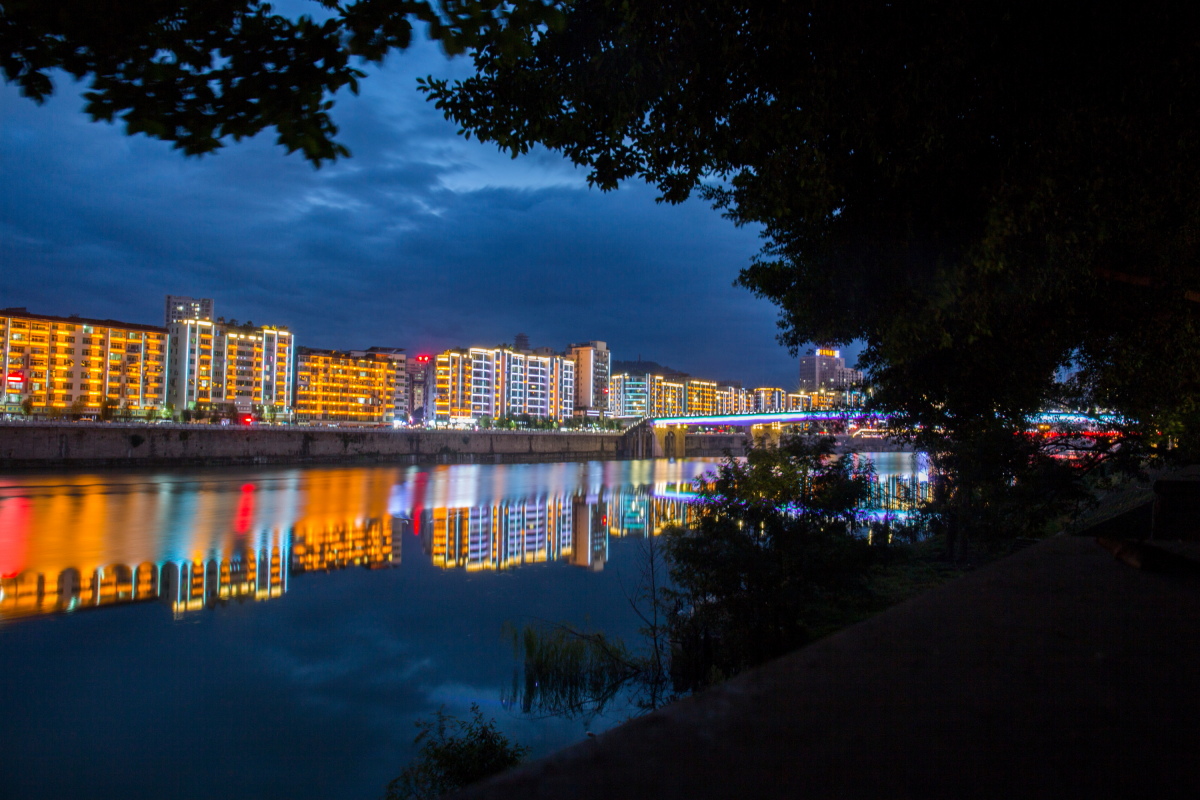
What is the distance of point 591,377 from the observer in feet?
508

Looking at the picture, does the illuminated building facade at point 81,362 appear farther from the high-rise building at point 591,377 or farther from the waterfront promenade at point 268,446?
the high-rise building at point 591,377

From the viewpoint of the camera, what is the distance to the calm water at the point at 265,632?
25.8ft

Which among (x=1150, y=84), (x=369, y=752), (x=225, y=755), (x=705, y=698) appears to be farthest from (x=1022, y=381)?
(x=225, y=755)

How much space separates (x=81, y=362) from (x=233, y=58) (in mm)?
108599

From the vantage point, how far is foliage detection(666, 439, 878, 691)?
372 inches

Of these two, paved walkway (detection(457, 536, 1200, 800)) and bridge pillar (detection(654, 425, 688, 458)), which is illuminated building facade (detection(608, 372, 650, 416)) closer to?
bridge pillar (detection(654, 425, 688, 458))

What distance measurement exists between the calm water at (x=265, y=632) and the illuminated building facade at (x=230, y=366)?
7622 cm

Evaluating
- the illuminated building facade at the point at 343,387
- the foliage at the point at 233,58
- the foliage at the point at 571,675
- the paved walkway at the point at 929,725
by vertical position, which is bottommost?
the foliage at the point at 571,675

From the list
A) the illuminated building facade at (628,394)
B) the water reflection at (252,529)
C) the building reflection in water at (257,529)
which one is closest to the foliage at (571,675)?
the water reflection at (252,529)

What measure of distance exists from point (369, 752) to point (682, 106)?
7625 mm

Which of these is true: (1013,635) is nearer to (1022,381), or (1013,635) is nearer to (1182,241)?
(1182,241)

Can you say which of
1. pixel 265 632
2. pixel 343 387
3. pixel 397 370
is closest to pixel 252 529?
pixel 265 632

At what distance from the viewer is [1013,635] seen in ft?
7.45

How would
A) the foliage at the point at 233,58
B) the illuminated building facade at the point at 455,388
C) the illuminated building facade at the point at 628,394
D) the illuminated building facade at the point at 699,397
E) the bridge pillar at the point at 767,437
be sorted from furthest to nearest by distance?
1. the illuminated building facade at the point at 699,397
2. the illuminated building facade at the point at 628,394
3. the illuminated building facade at the point at 455,388
4. the bridge pillar at the point at 767,437
5. the foliage at the point at 233,58
